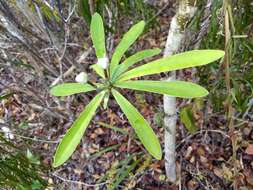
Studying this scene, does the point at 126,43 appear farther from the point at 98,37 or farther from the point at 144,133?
the point at 144,133

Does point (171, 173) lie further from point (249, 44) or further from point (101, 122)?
point (249, 44)

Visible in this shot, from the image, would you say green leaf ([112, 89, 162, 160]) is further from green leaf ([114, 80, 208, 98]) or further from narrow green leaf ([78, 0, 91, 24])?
narrow green leaf ([78, 0, 91, 24])

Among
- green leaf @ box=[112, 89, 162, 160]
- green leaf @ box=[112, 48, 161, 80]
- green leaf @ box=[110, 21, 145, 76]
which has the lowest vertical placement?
green leaf @ box=[112, 89, 162, 160]

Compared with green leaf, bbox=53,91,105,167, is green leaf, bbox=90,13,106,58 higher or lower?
higher

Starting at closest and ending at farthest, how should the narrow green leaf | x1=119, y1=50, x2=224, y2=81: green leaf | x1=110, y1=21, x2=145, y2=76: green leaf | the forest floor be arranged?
x1=119, y1=50, x2=224, y2=81: green leaf → x1=110, y1=21, x2=145, y2=76: green leaf → the narrow green leaf → the forest floor

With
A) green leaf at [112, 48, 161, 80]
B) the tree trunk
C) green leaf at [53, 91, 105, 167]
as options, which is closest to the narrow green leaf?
the tree trunk

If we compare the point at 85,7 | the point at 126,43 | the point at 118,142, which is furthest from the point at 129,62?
the point at 118,142

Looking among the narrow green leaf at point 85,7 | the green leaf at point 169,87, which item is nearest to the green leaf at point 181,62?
the green leaf at point 169,87
